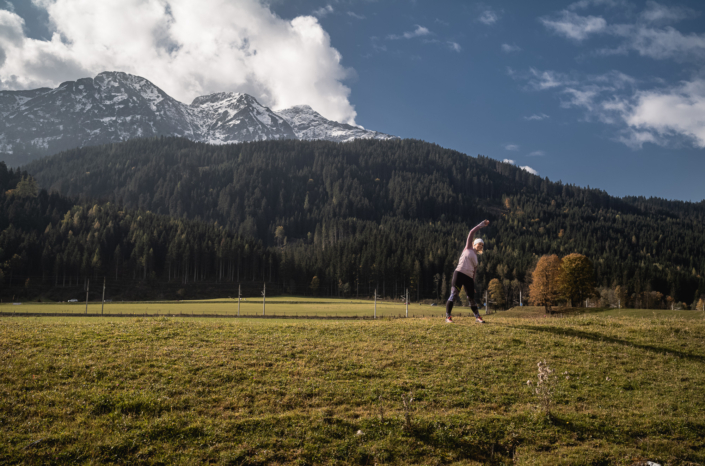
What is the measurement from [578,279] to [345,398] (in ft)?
264

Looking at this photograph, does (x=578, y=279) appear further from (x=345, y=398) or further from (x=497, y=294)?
(x=345, y=398)

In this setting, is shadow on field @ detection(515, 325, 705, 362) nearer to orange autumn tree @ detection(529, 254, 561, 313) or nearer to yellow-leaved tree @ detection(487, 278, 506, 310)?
orange autumn tree @ detection(529, 254, 561, 313)

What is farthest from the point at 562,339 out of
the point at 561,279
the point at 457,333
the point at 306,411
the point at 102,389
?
the point at 561,279

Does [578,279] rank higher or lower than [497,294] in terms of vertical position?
higher

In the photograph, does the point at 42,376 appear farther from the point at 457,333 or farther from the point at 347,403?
the point at 457,333

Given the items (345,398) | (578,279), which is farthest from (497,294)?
(345,398)

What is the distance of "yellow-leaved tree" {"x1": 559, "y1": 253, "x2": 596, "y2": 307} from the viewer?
77375 millimetres

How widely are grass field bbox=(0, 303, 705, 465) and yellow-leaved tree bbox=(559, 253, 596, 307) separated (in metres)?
64.8

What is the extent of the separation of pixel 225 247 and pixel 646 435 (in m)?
149

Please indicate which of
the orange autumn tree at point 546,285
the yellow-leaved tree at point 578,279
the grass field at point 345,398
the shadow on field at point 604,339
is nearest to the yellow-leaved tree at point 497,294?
the orange autumn tree at point 546,285

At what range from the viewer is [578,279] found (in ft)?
254

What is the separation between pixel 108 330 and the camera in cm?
1922

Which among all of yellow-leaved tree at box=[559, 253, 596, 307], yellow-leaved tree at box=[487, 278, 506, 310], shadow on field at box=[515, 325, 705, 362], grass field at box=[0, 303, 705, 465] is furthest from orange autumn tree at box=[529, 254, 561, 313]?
grass field at box=[0, 303, 705, 465]

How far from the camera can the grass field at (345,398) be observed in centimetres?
986
